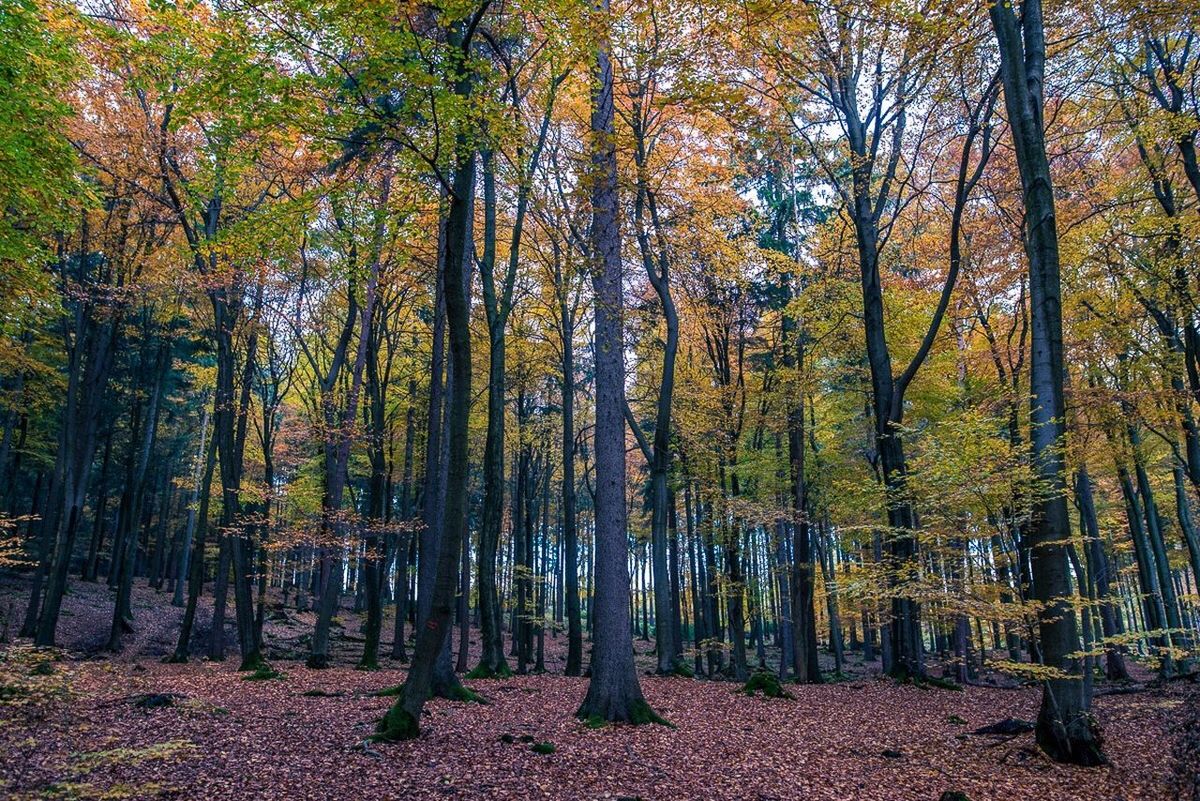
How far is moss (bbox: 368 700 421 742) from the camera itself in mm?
6770

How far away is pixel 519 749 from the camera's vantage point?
274 inches

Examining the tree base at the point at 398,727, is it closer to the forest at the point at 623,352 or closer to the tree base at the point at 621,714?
the forest at the point at 623,352

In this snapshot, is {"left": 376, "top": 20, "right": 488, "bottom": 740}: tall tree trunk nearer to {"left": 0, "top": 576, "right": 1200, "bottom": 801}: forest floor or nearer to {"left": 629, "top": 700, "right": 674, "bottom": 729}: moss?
{"left": 0, "top": 576, "right": 1200, "bottom": 801}: forest floor

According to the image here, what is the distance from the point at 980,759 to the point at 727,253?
402 inches

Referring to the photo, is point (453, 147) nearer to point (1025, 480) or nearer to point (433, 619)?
point (433, 619)

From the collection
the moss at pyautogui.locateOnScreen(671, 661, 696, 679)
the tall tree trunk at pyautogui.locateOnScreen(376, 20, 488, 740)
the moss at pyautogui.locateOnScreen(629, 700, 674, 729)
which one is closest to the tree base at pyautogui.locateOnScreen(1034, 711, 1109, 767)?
the moss at pyautogui.locateOnScreen(629, 700, 674, 729)

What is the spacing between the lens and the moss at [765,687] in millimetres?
12013

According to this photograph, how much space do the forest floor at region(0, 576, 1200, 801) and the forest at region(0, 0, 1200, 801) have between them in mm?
79

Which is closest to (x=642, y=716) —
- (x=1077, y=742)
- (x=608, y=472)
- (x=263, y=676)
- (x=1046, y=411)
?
(x=608, y=472)

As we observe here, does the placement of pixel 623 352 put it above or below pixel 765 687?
above

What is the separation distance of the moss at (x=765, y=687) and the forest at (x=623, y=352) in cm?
5

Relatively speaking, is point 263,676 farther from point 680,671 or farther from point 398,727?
point 680,671

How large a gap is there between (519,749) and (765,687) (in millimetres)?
6906

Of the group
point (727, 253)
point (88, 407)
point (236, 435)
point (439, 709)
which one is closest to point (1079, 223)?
point (727, 253)
